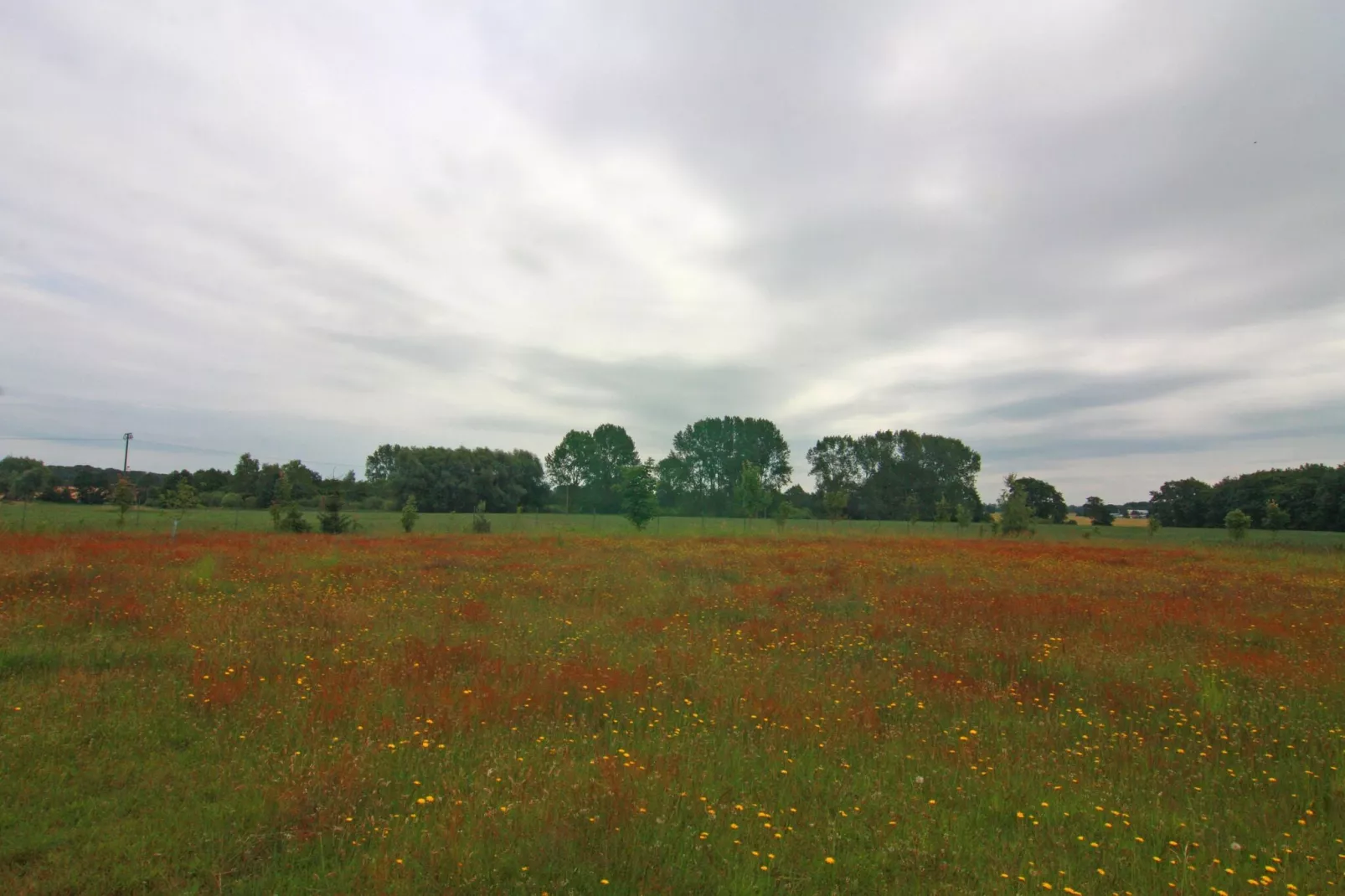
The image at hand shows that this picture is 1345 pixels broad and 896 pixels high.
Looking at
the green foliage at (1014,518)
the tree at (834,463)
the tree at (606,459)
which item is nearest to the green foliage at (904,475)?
the tree at (834,463)

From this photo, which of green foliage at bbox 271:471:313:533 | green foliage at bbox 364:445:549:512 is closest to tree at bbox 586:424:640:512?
green foliage at bbox 364:445:549:512

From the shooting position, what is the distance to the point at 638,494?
46125 mm

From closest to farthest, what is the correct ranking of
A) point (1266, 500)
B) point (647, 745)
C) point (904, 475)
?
point (647, 745)
point (1266, 500)
point (904, 475)

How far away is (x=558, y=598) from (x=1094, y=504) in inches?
4218

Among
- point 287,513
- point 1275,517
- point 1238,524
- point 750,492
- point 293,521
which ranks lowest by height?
point 293,521

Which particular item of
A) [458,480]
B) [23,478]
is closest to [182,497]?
[23,478]

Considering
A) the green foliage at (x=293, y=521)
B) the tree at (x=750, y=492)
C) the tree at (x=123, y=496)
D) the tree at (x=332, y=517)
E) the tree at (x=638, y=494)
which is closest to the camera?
the tree at (x=123, y=496)

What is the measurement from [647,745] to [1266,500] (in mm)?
95368

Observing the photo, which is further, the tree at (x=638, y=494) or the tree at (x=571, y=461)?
the tree at (x=571, y=461)

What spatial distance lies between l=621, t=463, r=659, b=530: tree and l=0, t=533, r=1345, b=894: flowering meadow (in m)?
32.4

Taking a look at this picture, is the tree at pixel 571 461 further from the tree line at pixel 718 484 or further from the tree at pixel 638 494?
the tree at pixel 638 494

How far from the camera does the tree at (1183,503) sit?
87.3 metres

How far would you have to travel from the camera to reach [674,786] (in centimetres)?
517

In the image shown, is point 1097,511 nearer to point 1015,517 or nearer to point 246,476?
point 1015,517
